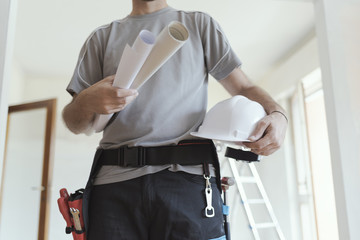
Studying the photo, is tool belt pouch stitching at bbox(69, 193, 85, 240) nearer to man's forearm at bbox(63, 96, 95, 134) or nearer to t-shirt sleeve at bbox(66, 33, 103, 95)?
man's forearm at bbox(63, 96, 95, 134)

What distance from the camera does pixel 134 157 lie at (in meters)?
0.78

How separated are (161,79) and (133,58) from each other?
0.96 feet

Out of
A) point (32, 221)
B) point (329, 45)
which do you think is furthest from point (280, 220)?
point (329, 45)

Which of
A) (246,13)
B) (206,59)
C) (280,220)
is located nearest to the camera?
(206,59)

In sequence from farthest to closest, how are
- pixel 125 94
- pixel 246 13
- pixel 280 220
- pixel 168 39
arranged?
pixel 280 220, pixel 246 13, pixel 125 94, pixel 168 39

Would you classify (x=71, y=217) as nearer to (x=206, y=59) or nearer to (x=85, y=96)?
(x=85, y=96)

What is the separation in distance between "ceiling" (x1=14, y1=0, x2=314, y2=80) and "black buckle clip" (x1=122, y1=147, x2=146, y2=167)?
7.76ft

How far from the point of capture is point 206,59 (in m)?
0.92

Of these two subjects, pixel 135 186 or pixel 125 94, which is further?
pixel 135 186

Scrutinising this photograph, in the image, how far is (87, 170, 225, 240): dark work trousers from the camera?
733mm

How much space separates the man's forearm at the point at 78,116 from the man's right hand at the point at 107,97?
0.18 ft

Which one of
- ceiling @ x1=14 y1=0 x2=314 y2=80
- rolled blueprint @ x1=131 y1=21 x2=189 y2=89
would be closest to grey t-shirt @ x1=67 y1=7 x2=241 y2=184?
rolled blueprint @ x1=131 y1=21 x2=189 y2=89

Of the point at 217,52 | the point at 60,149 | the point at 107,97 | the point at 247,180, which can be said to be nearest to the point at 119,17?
the point at 247,180

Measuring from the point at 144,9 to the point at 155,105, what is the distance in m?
0.32
